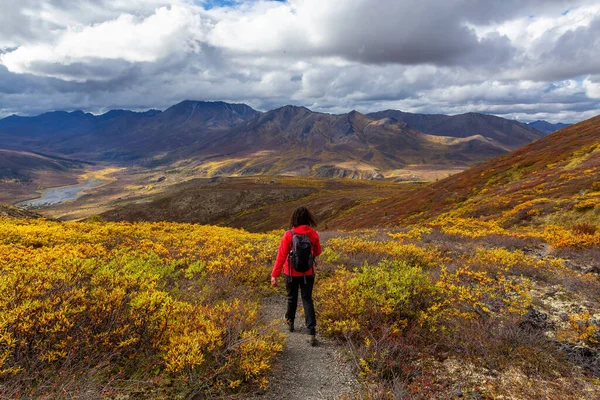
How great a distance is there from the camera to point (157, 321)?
5.57 meters

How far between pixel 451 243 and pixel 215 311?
43.2 feet

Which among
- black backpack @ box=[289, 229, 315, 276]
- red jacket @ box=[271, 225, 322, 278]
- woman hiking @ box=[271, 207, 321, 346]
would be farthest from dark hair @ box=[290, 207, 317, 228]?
black backpack @ box=[289, 229, 315, 276]

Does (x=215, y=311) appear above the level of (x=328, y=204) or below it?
above

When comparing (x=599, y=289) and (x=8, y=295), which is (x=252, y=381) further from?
(x=599, y=289)

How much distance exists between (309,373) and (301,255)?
241 cm

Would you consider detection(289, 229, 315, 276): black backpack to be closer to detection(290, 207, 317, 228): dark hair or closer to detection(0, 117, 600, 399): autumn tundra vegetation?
detection(290, 207, 317, 228): dark hair

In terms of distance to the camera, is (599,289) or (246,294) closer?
(599,289)

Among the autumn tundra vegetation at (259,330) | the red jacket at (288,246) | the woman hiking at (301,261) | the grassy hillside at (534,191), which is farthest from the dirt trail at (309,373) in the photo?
the grassy hillside at (534,191)

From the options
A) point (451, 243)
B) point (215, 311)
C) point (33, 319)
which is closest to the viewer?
point (33, 319)

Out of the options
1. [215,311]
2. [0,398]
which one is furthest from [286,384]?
[0,398]

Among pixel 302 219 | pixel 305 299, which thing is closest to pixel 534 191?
pixel 302 219

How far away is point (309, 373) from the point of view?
5.72 metres

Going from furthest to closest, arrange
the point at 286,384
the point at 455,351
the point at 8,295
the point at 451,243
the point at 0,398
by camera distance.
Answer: the point at 451,243 < the point at 455,351 < the point at 286,384 < the point at 8,295 < the point at 0,398

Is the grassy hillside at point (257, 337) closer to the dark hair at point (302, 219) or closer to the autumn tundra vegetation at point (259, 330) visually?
the autumn tundra vegetation at point (259, 330)
